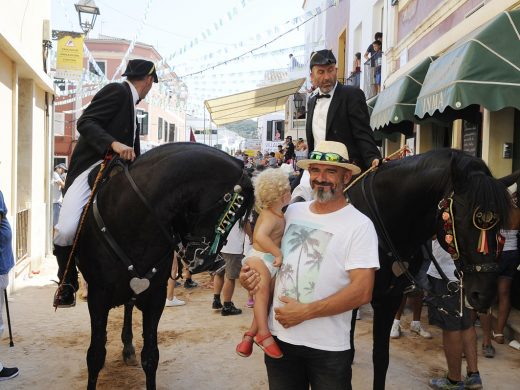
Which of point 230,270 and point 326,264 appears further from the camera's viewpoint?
point 230,270

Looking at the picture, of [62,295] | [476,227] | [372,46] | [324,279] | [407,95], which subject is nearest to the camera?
[324,279]

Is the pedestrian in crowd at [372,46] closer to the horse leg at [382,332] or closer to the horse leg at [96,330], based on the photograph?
the horse leg at [382,332]

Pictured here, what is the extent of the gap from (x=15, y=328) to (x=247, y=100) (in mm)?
18052

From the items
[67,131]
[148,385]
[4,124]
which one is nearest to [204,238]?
[148,385]

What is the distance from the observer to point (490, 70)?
5.57 meters

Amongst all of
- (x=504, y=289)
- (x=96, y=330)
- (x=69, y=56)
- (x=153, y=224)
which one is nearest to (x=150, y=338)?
(x=96, y=330)

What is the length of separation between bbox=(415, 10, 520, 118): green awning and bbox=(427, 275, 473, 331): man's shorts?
2.03 meters

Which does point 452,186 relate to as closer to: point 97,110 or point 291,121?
point 97,110

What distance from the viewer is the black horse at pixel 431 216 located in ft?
9.14

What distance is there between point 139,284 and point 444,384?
2830mm

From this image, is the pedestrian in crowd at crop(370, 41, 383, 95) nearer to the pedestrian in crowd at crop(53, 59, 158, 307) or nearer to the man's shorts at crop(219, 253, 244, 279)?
the man's shorts at crop(219, 253, 244, 279)

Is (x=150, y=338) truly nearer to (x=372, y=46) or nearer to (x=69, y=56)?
(x=69, y=56)

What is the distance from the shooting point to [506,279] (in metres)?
5.84

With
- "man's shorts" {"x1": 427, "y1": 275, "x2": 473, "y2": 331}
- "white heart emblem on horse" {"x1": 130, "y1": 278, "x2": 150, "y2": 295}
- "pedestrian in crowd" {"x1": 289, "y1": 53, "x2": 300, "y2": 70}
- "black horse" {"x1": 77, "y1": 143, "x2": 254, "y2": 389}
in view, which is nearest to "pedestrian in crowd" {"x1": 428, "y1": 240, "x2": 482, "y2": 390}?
"man's shorts" {"x1": 427, "y1": 275, "x2": 473, "y2": 331}
